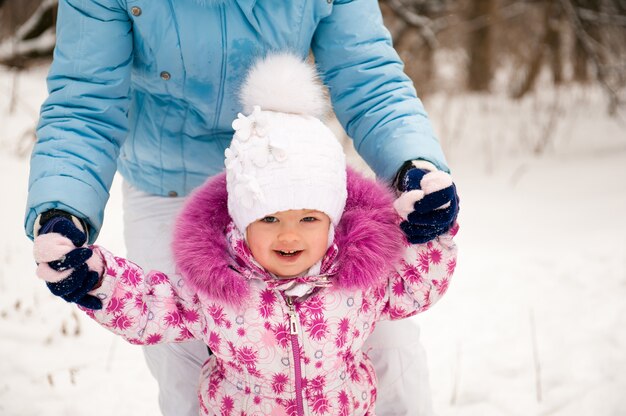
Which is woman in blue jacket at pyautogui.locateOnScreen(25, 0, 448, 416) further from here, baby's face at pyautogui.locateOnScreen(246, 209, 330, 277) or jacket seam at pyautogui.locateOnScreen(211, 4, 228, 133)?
baby's face at pyautogui.locateOnScreen(246, 209, 330, 277)

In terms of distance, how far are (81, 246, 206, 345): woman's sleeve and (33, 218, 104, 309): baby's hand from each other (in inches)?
2.2

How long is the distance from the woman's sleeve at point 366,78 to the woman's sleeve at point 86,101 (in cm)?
56

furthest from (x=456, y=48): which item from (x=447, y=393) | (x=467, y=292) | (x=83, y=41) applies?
(x=83, y=41)

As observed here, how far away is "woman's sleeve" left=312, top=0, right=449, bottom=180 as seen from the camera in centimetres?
175

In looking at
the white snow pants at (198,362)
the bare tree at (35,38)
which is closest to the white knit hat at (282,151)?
the white snow pants at (198,362)

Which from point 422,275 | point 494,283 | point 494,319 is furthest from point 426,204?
point 494,283

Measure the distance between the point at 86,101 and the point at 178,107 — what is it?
0.90 ft

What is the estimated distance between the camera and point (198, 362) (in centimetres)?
191

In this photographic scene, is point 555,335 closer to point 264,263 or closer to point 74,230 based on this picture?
point 264,263

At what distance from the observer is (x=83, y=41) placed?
Answer: 1627mm

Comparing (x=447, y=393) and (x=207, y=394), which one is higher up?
(x=207, y=394)

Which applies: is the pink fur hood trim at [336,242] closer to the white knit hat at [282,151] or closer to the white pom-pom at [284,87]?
the white knit hat at [282,151]

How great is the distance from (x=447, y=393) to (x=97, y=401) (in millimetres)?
1373

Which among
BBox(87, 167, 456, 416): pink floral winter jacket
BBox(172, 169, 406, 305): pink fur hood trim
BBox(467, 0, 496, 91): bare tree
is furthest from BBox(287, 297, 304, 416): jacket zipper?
BBox(467, 0, 496, 91): bare tree
